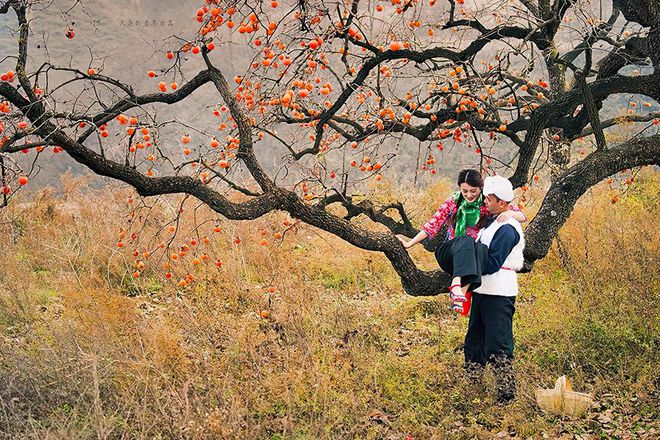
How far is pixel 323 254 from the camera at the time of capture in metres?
7.73

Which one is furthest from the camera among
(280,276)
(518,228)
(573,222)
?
A: (573,222)

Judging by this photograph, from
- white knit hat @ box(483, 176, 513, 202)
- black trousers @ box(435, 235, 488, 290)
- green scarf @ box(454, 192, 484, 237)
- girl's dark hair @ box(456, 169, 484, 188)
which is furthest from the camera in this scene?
green scarf @ box(454, 192, 484, 237)

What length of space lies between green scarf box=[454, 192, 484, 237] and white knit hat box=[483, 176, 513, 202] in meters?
0.21

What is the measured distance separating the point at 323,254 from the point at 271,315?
2.69m

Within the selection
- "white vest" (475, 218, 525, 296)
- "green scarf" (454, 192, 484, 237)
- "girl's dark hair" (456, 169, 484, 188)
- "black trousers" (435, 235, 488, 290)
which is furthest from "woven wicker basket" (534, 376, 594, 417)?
"girl's dark hair" (456, 169, 484, 188)

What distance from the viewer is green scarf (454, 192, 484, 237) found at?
4.09 metres

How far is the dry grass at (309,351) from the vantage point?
379 centimetres

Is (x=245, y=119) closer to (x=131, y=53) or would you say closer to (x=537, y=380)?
(x=537, y=380)

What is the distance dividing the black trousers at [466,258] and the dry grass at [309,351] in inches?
32.7

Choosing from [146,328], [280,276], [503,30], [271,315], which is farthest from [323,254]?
[503,30]

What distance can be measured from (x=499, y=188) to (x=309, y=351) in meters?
1.67

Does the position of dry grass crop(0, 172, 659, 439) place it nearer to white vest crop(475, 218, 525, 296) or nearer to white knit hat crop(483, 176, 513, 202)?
white vest crop(475, 218, 525, 296)

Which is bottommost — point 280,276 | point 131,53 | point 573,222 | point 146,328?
point 146,328

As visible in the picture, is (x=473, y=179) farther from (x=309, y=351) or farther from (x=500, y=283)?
(x=309, y=351)
